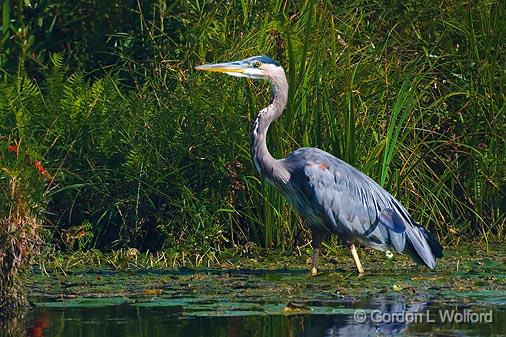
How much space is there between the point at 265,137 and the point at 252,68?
18.3 inches

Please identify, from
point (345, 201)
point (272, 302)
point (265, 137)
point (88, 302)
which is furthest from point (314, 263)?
point (88, 302)

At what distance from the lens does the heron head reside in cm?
846

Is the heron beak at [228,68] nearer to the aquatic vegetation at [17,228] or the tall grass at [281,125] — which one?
the tall grass at [281,125]

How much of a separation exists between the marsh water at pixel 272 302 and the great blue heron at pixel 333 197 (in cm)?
24

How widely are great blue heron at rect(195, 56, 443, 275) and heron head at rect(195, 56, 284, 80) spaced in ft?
0.85

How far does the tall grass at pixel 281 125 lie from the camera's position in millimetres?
8688

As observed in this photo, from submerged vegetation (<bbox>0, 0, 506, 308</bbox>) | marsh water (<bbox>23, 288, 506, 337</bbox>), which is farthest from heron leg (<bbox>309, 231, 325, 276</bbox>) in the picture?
marsh water (<bbox>23, 288, 506, 337</bbox>)

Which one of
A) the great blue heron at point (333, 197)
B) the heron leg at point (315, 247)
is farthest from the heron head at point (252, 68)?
the heron leg at point (315, 247)

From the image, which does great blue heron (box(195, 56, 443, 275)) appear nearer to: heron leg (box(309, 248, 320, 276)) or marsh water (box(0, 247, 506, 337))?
heron leg (box(309, 248, 320, 276))

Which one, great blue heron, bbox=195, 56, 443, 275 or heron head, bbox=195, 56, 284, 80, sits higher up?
heron head, bbox=195, 56, 284, 80

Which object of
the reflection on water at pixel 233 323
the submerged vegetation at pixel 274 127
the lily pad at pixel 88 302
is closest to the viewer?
the reflection on water at pixel 233 323

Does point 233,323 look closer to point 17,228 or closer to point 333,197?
point 17,228

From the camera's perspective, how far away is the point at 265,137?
27.7ft

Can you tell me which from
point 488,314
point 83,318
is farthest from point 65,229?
point 488,314
